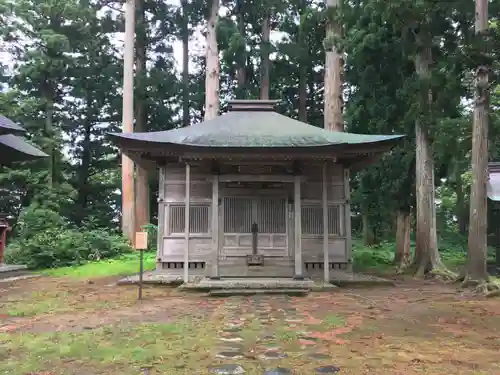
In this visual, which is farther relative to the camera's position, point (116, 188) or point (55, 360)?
point (116, 188)

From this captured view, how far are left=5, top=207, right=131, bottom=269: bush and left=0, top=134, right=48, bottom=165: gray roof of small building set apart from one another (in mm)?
3073

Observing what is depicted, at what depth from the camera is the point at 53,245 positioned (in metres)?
16.8

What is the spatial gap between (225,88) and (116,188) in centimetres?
923

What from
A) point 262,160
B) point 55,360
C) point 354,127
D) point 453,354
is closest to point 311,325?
point 453,354

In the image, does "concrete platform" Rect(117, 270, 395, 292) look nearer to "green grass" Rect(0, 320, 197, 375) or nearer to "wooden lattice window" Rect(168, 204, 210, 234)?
"wooden lattice window" Rect(168, 204, 210, 234)

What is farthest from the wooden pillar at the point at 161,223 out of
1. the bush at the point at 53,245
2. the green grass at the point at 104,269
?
the bush at the point at 53,245

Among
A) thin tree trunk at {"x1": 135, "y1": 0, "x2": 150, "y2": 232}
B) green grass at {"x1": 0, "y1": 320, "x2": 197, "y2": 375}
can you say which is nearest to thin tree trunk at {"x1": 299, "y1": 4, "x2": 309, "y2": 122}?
thin tree trunk at {"x1": 135, "y1": 0, "x2": 150, "y2": 232}

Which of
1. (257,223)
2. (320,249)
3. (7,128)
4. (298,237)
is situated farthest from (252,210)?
(7,128)

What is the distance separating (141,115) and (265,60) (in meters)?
7.28

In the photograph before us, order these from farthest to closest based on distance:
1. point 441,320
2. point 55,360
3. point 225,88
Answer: point 225,88 → point 441,320 → point 55,360

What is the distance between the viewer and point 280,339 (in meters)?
5.48

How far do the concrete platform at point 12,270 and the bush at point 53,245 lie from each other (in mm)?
344

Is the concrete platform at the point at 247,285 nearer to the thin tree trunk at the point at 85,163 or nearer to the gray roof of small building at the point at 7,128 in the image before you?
the gray roof of small building at the point at 7,128

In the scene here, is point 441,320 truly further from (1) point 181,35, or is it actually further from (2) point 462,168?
(1) point 181,35
